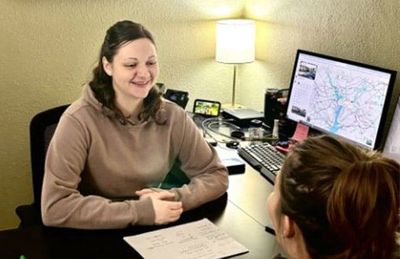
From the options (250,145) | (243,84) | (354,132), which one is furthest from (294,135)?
(243,84)

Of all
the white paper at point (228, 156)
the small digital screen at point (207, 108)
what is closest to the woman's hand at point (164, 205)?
the white paper at point (228, 156)

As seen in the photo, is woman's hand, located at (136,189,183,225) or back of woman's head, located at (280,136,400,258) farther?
woman's hand, located at (136,189,183,225)

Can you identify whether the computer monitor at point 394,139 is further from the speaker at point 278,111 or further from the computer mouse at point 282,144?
the speaker at point 278,111

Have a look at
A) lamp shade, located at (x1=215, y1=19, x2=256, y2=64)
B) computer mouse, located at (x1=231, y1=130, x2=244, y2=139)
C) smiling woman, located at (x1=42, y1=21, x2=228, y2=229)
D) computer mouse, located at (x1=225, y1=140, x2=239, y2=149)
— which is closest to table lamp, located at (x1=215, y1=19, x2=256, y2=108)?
lamp shade, located at (x1=215, y1=19, x2=256, y2=64)

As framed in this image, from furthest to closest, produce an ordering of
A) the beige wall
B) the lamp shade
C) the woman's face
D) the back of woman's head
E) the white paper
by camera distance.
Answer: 1. the lamp shade
2. the beige wall
3. the white paper
4. the woman's face
5. the back of woman's head

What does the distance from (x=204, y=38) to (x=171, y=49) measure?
212 mm

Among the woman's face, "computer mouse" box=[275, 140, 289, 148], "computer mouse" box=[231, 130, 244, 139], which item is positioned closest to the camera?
the woman's face

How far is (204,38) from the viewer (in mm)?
3041

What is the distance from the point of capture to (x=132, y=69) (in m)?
1.83

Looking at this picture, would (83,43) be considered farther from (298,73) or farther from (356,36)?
(356,36)

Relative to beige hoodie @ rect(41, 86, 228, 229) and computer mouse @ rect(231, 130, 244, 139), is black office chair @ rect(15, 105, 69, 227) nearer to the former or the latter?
beige hoodie @ rect(41, 86, 228, 229)

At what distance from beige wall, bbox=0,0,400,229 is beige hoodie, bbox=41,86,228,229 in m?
0.87

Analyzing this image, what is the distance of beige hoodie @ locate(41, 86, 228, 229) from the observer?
1584 millimetres

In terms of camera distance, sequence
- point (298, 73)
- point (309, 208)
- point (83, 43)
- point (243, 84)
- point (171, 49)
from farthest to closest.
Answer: point (243, 84) < point (171, 49) < point (83, 43) < point (298, 73) < point (309, 208)
